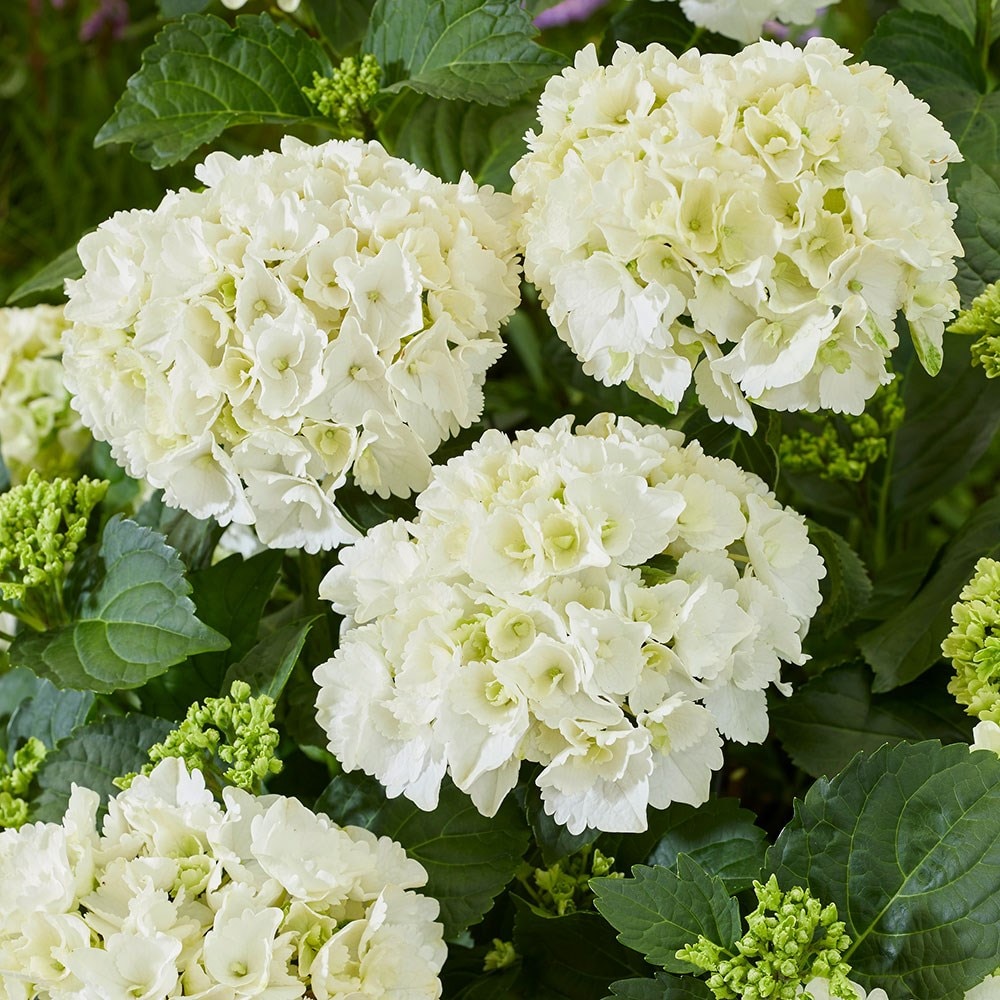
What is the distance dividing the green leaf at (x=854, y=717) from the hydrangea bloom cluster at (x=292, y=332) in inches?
11.0

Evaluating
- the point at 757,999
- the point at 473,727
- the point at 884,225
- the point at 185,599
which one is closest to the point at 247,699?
the point at 185,599

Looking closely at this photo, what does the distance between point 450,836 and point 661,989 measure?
15cm

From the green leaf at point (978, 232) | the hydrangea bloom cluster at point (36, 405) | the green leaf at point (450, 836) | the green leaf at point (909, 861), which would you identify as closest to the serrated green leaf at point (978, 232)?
the green leaf at point (978, 232)

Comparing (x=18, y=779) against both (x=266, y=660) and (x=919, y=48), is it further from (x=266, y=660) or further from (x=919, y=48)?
(x=919, y=48)

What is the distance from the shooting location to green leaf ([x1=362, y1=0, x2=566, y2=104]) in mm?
770

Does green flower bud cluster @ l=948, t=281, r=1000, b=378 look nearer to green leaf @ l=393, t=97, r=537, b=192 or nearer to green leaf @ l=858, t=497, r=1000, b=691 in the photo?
green leaf @ l=858, t=497, r=1000, b=691

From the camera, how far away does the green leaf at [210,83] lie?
32.0 inches

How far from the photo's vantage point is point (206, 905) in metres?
0.59

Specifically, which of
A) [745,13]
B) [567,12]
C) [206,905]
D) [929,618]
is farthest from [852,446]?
[567,12]

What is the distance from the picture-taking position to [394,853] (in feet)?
2.02

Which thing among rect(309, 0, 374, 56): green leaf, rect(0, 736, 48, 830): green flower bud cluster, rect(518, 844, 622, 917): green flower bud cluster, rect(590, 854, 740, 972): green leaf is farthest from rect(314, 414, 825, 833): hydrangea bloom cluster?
rect(309, 0, 374, 56): green leaf

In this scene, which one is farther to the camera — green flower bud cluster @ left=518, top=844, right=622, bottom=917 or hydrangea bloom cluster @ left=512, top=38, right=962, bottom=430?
green flower bud cluster @ left=518, top=844, right=622, bottom=917

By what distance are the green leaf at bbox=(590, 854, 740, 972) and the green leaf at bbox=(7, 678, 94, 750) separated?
0.37m

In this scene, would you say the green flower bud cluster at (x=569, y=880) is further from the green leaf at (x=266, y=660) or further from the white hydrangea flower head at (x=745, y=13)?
the white hydrangea flower head at (x=745, y=13)
